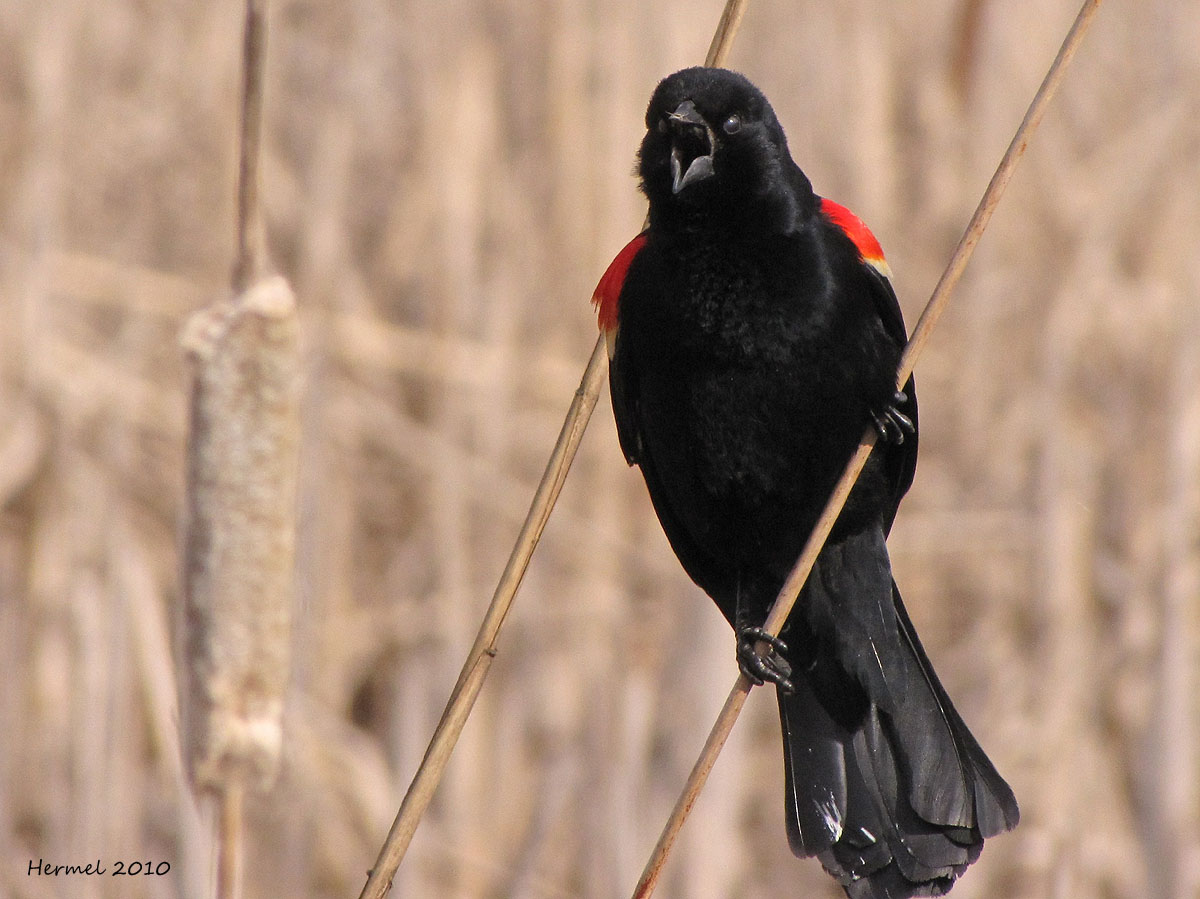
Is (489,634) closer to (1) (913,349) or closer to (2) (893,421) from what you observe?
(1) (913,349)

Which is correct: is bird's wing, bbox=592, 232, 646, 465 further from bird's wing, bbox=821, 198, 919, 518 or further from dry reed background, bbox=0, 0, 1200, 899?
dry reed background, bbox=0, 0, 1200, 899

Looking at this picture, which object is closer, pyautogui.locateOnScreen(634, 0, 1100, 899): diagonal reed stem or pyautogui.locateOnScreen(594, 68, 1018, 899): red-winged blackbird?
pyautogui.locateOnScreen(634, 0, 1100, 899): diagonal reed stem

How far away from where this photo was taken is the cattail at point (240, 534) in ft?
2.43

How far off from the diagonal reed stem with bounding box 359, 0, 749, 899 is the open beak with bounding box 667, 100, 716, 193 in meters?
0.23

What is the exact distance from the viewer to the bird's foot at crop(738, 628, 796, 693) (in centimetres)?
164

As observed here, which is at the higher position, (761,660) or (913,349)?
(913,349)

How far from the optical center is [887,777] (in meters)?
1.67

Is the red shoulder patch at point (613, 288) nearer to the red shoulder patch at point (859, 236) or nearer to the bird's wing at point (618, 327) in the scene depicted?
the bird's wing at point (618, 327)

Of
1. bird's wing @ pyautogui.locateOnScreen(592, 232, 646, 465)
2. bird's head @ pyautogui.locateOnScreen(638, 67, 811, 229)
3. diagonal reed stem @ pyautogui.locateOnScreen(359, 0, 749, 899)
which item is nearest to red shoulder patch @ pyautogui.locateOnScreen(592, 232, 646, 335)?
bird's wing @ pyautogui.locateOnScreen(592, 232, 646, 465)

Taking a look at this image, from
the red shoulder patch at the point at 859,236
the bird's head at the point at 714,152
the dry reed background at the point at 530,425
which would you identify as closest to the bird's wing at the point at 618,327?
the bird's head at the point at 714,152

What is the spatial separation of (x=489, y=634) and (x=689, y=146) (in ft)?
2.32

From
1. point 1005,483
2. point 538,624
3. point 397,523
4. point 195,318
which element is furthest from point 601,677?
point 195,318

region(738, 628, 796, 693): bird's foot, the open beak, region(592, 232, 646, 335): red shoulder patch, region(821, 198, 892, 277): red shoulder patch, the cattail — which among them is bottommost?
the cattail

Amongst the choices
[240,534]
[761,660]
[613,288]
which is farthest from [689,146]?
[240,534]
